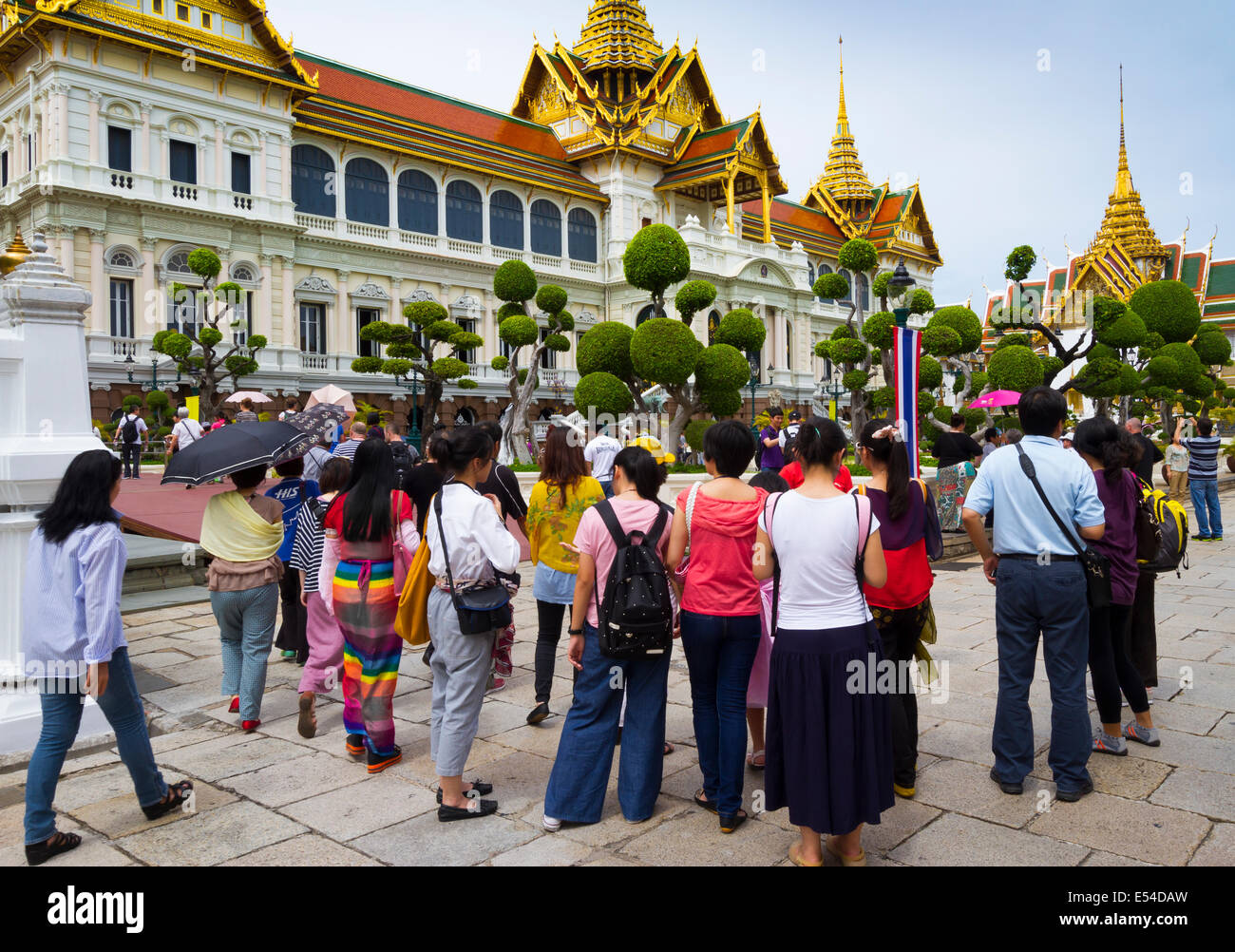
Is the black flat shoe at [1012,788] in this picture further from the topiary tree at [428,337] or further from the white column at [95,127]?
the white column at [95,127]

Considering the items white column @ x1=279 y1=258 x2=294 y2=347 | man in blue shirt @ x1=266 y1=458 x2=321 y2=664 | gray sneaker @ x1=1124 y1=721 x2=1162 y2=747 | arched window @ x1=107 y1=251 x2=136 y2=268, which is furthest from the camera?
white column @ x1=279 y1=258 x2=294 y2=347

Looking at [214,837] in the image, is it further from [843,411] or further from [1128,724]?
[843,411]

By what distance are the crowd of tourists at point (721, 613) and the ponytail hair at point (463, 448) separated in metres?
0.01

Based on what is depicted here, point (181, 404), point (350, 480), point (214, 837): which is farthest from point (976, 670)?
point (181, 404)

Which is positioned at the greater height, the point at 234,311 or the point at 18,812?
Result: the point at 234,311

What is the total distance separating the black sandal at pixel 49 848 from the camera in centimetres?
372

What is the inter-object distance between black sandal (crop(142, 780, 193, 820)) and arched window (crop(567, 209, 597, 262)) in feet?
113

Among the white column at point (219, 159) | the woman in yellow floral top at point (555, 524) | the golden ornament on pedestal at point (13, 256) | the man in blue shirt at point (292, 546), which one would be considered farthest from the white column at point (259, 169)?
the woman in yellow floral top at point (555, 524)

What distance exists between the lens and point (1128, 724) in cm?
502

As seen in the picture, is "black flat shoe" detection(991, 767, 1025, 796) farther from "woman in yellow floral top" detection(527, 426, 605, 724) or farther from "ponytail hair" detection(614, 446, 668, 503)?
"woman in yellow floral top" detection(527, 426, 605, 724)

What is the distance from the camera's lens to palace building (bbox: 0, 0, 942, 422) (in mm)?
23938

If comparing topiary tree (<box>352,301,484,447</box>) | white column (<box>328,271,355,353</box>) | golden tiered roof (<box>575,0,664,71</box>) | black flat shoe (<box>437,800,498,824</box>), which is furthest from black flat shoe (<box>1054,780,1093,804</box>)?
golden tiered roof (<box>575,0,664,71</box>)

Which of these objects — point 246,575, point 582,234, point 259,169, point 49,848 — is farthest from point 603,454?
point 582,234

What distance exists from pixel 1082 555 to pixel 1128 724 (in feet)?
5.04
